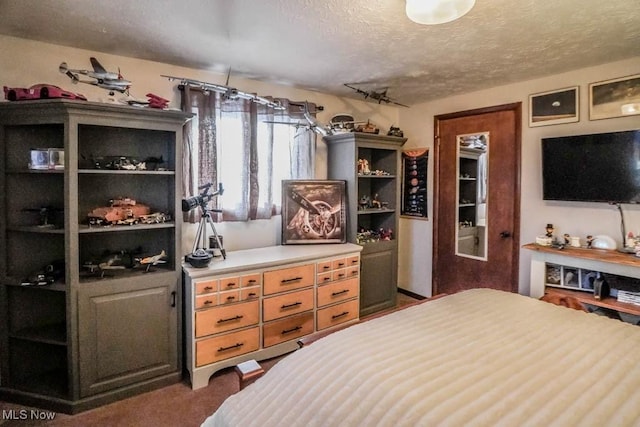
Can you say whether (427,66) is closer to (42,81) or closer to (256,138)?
(256,138)

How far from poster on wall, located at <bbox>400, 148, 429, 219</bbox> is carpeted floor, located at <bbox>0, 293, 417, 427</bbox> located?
278 cm

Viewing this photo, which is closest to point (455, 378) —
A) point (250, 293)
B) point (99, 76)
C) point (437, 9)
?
point (437, 9)

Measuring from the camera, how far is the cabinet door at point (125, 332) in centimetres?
212

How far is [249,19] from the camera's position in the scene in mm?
1965

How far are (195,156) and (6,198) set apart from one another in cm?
121

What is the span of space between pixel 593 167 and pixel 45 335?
406 cm

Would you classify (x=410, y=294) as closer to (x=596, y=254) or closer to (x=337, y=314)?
(x=337, y=314)

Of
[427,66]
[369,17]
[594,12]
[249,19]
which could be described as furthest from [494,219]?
[249,19]

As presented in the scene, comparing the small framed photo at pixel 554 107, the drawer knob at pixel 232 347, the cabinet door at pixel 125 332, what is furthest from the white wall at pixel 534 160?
the cabinet door at pixel 125 332

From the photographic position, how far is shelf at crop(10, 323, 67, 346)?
215 centimetres

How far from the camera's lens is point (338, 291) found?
3055 mm

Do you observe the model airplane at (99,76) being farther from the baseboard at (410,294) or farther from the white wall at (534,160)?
the baseboard at (410,294)

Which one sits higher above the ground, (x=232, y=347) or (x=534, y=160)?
(x=534, y=160)

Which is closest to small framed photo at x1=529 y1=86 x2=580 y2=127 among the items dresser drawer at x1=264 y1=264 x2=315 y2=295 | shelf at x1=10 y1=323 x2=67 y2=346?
dresser drawer at x1=264 y1=264 x2=315 y2=295
